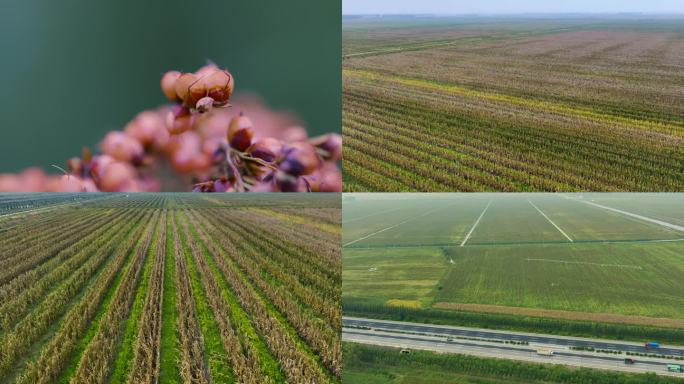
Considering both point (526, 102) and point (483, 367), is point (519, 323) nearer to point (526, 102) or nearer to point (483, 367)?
point (483, 367)

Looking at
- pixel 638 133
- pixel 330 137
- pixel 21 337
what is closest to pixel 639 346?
pixel 638 133

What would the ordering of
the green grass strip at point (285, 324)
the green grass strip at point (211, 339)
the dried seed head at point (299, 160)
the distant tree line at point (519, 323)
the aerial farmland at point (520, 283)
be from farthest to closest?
the distant tree line at point (519, 323) → the aerial farmland at point (520, 283) → the green grass strip at point (285, 324) → the green grass strip at point (211, 339) → the dried seed head at point (299, 160)

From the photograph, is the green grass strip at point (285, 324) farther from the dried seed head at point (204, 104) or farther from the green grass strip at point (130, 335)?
the dried seed head at point (204, 104)

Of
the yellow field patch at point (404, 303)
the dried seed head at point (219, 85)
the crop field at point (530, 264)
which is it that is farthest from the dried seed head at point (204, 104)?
the yellow field patch at point (404, 303)

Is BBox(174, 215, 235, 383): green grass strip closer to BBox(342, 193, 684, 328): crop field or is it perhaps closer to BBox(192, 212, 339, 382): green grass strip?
BBox(192, 212, 339, 382): green grass strip

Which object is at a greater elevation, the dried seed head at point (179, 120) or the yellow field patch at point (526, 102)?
the yellow field patch at point (526, 102)

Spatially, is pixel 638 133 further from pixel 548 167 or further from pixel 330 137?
pixel 330 137

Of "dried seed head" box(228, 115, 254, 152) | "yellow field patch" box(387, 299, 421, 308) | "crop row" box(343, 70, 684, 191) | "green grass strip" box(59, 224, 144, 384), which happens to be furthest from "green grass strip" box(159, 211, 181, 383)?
"yellow field patch" box(387, 299, 421, 308)
